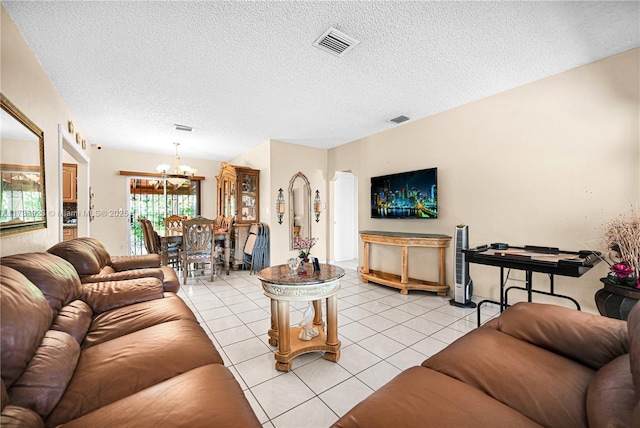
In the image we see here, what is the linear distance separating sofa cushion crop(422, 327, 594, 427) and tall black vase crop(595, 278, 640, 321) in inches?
52.5

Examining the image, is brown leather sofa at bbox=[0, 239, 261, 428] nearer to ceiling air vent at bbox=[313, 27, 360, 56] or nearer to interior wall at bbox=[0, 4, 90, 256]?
interior wall at bbox=[0, 4, 90, 256]

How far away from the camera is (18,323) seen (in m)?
1.04

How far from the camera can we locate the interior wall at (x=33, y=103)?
1.86 meters

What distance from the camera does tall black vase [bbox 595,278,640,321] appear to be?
1995 millimetres

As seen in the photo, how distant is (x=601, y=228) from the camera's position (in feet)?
8.48

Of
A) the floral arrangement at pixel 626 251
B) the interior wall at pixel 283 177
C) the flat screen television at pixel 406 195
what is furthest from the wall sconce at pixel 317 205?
the floral arrangement at pixel 626 251

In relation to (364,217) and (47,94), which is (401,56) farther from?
(47,94)

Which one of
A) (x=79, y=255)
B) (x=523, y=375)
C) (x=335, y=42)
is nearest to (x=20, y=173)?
(x=79, y=255)

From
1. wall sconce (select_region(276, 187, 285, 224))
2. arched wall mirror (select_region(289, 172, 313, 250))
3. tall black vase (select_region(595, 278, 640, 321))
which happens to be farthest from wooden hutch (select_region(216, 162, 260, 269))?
tall black vase (select_region(595, 278, 640, 321))

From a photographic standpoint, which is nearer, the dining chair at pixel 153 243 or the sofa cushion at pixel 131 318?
the sofa cushion at pixel 131 318

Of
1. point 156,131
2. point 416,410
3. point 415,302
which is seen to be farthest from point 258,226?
point 416,410

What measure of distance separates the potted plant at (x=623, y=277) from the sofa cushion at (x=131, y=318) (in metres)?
3.13

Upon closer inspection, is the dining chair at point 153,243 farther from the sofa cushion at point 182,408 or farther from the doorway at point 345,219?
the sofa cushion at point 182,408

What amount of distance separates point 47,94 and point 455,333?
4.72 m
